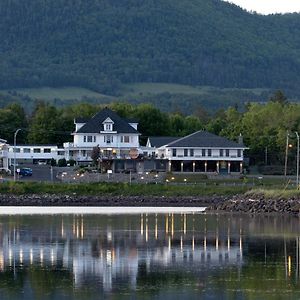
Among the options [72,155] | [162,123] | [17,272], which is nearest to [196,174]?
[72,155]

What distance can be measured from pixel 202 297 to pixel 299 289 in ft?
10.8

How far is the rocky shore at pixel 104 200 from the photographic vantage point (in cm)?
8294

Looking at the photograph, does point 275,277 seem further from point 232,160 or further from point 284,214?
point 232,160

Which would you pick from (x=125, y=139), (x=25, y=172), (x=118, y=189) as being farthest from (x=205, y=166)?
(x=118, y=189)

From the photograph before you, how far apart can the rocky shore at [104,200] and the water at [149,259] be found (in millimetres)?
19462

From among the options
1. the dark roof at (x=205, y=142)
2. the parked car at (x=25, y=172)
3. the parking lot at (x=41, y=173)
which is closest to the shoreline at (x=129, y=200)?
the parking lot at (x=41, y=173)

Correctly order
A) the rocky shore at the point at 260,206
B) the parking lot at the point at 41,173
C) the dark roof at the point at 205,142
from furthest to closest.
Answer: the dark roof at the point at 205,142
the parking lot at the point at 41,173
the rocky shore at the point at 260,206

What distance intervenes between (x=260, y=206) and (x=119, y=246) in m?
27.1

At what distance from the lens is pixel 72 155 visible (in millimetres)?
119000

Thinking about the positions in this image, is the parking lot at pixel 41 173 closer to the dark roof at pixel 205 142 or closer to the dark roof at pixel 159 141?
the dark roof at pixel 205 142

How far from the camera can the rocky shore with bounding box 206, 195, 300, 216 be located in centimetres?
7200

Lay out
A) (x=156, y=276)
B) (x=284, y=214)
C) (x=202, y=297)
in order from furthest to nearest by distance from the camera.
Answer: (x=284, y=214) < (x=156, y=276) < (x=202, y=297)

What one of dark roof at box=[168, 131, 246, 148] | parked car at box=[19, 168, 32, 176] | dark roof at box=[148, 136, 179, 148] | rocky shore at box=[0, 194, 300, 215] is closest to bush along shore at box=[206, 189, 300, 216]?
rocky shore at box=[0, 194, 300, 215]

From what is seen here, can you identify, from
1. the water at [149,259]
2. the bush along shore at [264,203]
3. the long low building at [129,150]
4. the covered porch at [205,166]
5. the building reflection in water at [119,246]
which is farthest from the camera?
the covered porch at [205,166]
